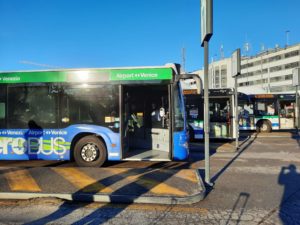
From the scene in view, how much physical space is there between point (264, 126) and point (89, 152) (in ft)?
51.4

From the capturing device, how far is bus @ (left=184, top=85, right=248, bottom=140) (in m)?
16.8

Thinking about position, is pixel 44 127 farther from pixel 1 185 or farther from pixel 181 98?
pixel 181 98

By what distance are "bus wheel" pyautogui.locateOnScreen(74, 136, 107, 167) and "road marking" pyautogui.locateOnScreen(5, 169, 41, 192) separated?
5.24ft

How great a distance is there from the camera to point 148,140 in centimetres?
1098

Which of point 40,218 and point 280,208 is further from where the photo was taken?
point 280,208

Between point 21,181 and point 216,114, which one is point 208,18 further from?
point 216,114

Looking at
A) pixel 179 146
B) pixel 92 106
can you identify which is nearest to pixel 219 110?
pixel 179 146

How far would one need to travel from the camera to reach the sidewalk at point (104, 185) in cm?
605

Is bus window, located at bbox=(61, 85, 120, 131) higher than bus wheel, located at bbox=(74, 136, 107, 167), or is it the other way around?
bus window, located at bbox=(61, 85, 120, 131)

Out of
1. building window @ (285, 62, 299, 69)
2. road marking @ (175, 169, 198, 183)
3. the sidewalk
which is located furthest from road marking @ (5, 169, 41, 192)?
building window @ (285, 62, 299, 69)

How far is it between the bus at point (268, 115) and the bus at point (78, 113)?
527 inches

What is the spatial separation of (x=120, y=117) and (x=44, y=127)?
2.23 m

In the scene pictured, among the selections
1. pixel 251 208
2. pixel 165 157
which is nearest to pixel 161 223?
pixel 251 208

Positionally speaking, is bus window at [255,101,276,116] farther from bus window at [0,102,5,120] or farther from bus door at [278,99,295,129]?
bus window at [0,102,5,120]
